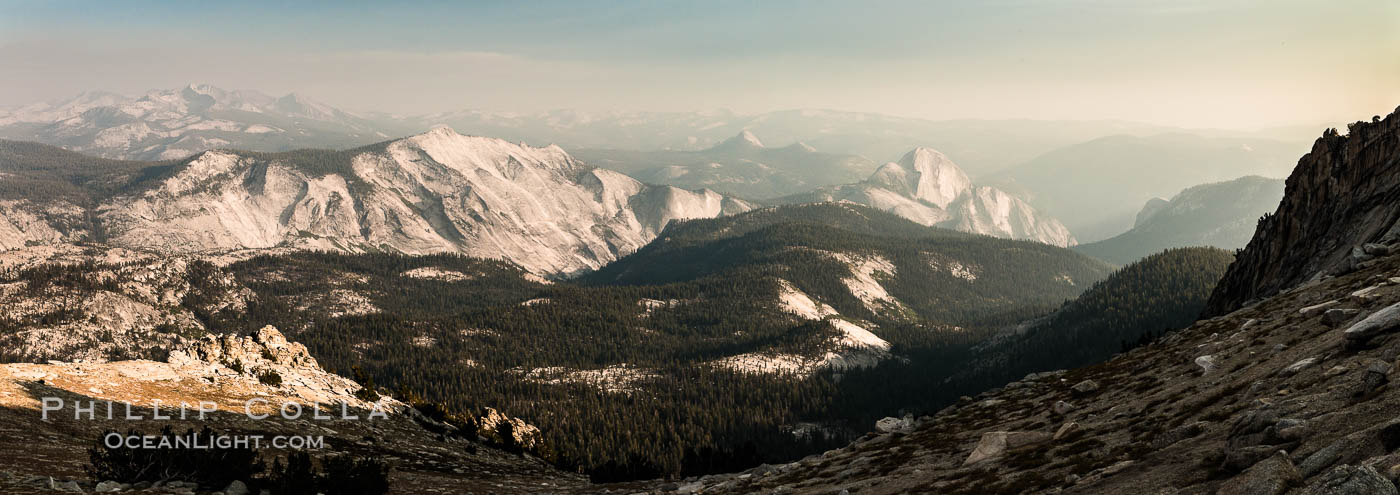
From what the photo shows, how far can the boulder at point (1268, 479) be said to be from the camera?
14.0 meters

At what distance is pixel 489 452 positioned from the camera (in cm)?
8319

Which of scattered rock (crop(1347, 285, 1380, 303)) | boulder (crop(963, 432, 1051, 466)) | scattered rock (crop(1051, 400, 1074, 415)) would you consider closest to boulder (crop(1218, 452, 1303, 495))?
boulder (crop(963, 432, 1051, 466))

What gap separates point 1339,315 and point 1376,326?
7980 mm

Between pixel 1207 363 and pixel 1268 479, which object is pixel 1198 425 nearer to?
pixel 1268 479

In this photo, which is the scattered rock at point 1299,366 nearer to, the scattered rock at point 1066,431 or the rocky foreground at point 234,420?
the scattered rock at point 1066,431

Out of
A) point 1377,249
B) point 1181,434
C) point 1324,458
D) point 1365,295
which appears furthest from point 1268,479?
point 1377,249

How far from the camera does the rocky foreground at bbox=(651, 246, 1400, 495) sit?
15.6 m

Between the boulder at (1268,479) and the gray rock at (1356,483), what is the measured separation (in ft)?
5.38

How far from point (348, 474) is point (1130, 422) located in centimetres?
4429

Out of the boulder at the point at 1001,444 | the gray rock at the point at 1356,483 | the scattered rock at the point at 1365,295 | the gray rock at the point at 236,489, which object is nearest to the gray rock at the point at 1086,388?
the boulder at the point at 1001,444

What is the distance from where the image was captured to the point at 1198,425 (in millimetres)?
22469

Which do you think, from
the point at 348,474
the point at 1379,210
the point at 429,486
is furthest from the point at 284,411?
the point at 1379,210

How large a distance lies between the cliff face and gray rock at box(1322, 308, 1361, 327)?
19.4 metres

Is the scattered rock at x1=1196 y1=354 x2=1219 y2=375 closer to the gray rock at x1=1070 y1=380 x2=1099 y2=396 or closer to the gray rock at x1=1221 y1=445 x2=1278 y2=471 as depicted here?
the gray rock at x1=1070 y1=380 x2=1099 y2=396
